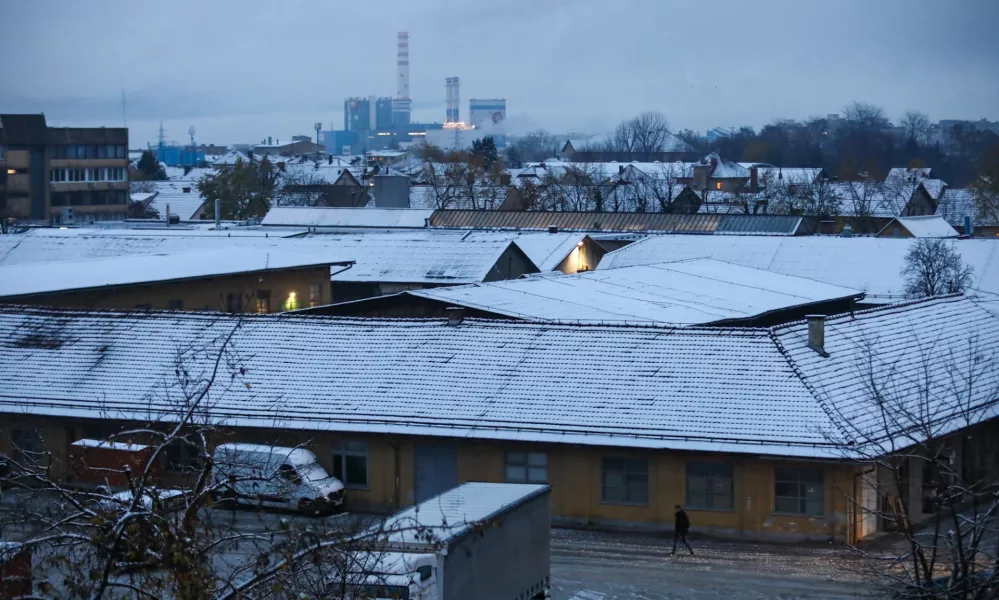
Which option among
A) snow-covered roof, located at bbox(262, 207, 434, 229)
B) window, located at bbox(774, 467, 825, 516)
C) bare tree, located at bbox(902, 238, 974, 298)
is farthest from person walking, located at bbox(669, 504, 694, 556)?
snow-covered roof, located at bbox(262, 207, 434, 229)

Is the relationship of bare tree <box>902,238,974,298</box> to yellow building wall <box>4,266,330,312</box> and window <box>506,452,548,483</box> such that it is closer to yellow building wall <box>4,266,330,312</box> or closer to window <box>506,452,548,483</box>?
yellow building wall <box>4,266,330,312</box>

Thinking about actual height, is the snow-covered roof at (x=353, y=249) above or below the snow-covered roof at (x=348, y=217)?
below

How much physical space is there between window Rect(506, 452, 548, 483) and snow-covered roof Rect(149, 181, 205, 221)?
62371 millimetres

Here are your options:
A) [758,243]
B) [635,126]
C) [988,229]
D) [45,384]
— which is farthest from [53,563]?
[635,126]

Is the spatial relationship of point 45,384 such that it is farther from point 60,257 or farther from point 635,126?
point 635,126

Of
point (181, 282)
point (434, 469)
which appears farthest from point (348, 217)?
point (434, 469)

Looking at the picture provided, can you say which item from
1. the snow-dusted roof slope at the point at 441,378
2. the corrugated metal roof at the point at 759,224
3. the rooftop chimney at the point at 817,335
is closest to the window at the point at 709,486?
the snow-dusted roof slope at the point at 441,378

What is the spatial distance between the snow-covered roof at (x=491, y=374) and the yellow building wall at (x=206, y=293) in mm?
5250

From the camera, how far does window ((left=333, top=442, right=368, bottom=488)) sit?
2202cm

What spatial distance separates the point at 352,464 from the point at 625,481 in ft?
15.5

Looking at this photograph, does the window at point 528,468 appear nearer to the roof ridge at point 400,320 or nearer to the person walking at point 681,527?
the person walking at point 681,527

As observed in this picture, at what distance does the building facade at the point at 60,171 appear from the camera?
238 feet

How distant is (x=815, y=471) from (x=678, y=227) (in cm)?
3895

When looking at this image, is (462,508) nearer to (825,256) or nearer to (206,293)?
(206,293)
